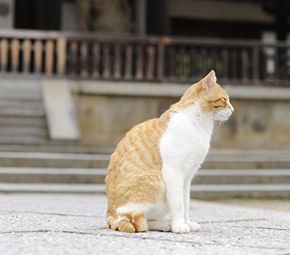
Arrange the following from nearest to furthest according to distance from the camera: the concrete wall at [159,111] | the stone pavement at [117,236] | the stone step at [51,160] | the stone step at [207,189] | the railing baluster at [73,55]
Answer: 1. the stone pavement at [117,236]
2. the stone step at [207,189]
3. the stone step at [51,160]
4. the concrete wall at [159,111]
5. the railing baluster at [73,55]

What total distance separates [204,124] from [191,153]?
Result: 25 centimetres

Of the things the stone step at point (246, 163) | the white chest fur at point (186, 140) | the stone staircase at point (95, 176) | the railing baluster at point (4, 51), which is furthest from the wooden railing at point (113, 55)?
the white chest fur at point (186, 140)

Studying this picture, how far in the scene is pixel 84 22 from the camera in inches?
412

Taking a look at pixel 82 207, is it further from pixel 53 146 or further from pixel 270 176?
pixel 270 176

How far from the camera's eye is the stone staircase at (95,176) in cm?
604

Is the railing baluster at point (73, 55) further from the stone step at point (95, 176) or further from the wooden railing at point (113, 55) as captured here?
the stone step at point (95, 176)

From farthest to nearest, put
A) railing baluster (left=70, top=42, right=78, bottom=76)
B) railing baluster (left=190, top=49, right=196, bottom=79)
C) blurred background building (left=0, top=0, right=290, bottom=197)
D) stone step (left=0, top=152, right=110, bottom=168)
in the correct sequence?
1. railing baluster (left=190, top=49, right=196, bottom=79)
2. railing baluster (left=70, top=42, right=78, bottom=76)
3. blurred background building (left=0, top=0, right=290, bottom=197)
4. stone step (left=0, top=152, right=110, bottom=168)

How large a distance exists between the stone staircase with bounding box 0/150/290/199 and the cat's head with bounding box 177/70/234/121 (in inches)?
122

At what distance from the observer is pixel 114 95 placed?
847 centimetres

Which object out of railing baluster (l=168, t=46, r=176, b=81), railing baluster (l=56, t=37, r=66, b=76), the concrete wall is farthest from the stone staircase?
railing baluster (l=168, t=46, r=176, b=81)

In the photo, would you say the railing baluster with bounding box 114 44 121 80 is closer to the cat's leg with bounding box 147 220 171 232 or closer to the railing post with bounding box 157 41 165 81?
the railing post with bounding box 157 41 165 81

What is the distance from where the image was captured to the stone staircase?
238 inches

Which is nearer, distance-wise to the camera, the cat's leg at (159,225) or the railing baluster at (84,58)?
the cat's leg at (159,225)

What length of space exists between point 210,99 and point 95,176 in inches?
139
